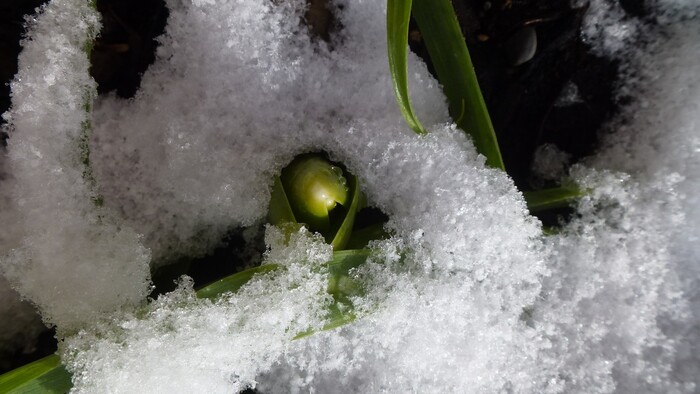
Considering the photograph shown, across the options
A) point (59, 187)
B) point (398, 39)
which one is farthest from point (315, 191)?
point (59, 187)

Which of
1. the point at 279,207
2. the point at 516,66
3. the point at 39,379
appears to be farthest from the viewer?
the point at 516,66

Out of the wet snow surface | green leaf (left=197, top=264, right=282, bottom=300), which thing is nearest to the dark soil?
the wet snow surface

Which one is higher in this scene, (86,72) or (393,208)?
(86,72)

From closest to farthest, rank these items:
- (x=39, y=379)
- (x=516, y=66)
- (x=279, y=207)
Result: (x=39, y=379) → (x=279, y=207) → (x=516, y=66)

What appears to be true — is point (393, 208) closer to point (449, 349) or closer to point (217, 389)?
point (449, 349)

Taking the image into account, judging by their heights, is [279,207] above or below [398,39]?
below

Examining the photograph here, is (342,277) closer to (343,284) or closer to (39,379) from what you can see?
(343,284)

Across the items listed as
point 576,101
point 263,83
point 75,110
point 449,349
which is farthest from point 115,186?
point 576,101
